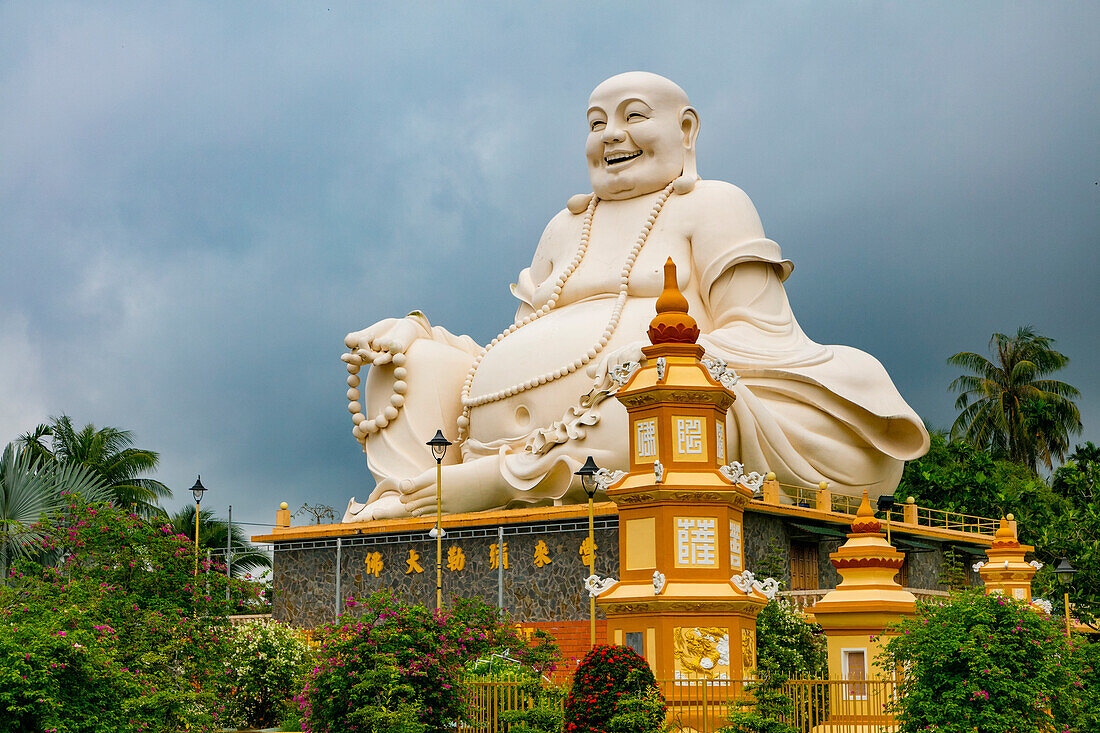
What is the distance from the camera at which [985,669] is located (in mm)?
8922

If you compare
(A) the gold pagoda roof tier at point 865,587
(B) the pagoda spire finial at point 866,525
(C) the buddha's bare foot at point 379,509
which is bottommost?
(A) the gold pagoda roof tier at point 865,587

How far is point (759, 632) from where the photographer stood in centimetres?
1319

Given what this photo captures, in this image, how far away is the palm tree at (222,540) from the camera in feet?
92.6

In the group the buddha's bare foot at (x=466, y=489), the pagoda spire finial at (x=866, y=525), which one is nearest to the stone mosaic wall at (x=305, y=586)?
the buddha's bare foot at (x=466, y=489)

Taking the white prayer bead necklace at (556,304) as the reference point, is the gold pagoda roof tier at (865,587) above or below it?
below

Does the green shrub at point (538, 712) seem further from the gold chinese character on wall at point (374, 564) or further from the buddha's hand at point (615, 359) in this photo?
the gold chinese character on wall at point (374, 564)

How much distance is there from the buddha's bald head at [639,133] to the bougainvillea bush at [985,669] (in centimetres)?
1018

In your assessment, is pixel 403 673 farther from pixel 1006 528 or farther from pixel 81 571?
pixel 1006 528

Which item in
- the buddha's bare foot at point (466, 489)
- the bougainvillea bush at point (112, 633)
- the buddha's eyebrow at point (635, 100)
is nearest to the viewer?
the bougainvillea bush at point (112, 633)

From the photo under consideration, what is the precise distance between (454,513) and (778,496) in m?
4.27

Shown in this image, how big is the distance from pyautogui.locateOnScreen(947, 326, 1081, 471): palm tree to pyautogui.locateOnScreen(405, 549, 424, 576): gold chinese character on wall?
61.6ft

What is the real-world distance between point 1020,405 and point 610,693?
2570 centimetres

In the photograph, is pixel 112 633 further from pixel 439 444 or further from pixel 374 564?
pixel 374 564

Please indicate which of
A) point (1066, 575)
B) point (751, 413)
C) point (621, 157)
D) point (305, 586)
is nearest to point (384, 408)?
point (305, 586)
